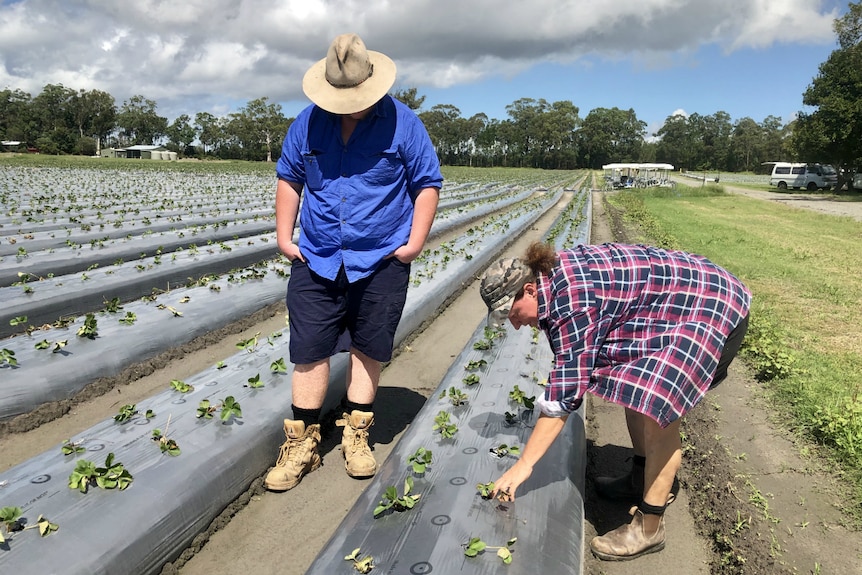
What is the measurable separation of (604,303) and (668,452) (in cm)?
71

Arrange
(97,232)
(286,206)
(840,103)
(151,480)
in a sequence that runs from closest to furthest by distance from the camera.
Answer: (151,480)
(286,206)
(97,232)
(840,103)

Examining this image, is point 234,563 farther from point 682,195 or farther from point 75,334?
point 682,195

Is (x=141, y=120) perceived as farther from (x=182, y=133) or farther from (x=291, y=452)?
(x=291, y=452)

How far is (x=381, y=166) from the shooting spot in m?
2.65

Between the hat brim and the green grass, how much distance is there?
307 centimetres

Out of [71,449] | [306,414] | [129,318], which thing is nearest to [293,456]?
[306,414]

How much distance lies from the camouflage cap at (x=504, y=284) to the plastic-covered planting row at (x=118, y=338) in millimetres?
3060

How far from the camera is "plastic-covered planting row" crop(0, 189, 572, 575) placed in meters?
2.00

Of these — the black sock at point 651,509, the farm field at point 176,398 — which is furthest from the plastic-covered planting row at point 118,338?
the black sock at point 651,509

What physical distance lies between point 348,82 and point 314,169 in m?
0.42

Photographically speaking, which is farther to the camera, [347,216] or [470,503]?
[347,216]

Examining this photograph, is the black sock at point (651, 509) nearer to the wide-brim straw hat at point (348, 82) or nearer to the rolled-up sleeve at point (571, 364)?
the rolled-up sleeve at point (571, 364)

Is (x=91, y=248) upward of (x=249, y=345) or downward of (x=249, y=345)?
upward

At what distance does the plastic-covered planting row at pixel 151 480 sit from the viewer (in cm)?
200
